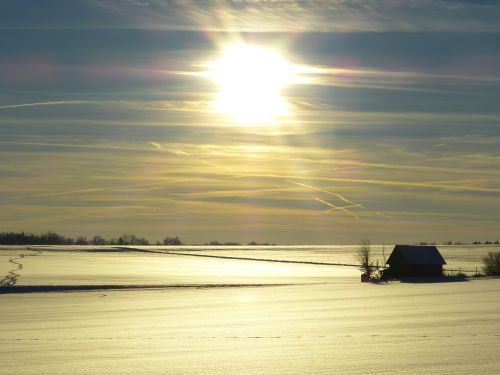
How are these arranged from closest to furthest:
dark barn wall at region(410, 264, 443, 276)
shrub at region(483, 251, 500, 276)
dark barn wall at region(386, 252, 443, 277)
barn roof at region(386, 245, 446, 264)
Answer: dark barn wall at region(386, 252, 443, 277) → dark barn wall at region(410, 264, 443, 276) → barn roof at region(386, 245, 446, 264) → shrub at region(483, 251, 500, 276)

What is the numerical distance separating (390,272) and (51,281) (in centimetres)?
3433

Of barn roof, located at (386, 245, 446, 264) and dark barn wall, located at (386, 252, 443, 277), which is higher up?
barn roof, located at (386, 245, 446, 264)

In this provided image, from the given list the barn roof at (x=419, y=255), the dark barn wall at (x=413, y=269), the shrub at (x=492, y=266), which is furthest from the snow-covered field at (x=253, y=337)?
the shrub at (x=492, y=266)

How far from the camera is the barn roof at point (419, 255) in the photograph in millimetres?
77375

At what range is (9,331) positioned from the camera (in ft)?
80.2

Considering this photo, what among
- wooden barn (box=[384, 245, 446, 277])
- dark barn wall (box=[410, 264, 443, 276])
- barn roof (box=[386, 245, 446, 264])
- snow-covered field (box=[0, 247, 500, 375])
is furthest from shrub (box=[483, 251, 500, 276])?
snow-covered field (box=[0, 247, 500, 375])

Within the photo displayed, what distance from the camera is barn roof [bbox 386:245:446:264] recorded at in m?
77.4

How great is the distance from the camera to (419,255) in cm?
7831

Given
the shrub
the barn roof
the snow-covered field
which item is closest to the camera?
the snow-covered field

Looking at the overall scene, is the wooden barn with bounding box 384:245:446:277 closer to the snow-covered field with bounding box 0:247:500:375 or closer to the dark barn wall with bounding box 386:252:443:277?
the dark barn wall with bounding box 386:252:443:277

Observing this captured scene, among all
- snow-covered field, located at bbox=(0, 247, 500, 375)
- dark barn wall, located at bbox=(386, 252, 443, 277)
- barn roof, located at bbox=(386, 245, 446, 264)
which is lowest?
snow-covered field, located at bbox=(0, 247, 500, 375)

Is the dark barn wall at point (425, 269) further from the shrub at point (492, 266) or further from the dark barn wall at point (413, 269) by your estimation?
the shrub at point (492, 266)

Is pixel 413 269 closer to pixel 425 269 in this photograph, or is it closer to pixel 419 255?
pixel 425 269

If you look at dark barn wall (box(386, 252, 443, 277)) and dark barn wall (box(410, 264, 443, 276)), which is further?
dark barn wall (box(410, 264, 443, 276))
